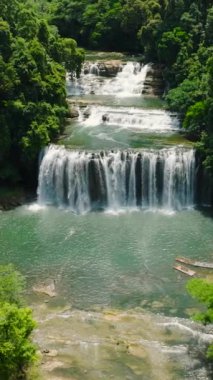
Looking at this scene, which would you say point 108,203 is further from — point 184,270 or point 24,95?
point 184,270

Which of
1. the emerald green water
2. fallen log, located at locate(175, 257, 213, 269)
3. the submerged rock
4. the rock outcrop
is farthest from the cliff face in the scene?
the submerged rock

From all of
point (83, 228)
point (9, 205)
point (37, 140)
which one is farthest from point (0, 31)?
point (83, 228)

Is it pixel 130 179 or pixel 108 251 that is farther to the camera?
pixel 130 179

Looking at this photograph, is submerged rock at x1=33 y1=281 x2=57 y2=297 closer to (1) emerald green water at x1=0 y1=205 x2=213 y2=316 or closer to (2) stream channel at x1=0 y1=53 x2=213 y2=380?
(2) stream channel at x1=0 y1=53 x2=213 y2=380

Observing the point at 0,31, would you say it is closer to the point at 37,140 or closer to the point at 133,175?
the point at 37,140

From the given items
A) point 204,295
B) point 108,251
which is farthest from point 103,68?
point 204,295
